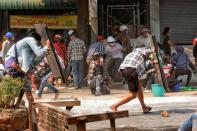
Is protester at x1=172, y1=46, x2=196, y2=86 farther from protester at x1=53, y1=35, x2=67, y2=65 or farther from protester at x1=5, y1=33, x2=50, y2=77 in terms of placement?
protester at x1=5, y1=33, x2=50, y2=77

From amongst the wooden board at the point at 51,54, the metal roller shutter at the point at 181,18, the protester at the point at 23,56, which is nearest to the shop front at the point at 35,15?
the metal roller shutter at the point at 181,18

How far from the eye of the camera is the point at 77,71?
59.9ft

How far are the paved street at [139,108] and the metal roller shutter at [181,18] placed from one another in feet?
17.9

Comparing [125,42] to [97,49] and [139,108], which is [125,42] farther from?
[139,108]

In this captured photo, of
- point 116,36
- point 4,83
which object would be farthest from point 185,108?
point 116,36

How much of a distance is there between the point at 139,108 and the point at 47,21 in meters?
9.66

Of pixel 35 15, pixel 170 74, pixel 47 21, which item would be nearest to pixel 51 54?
pixel 170 74

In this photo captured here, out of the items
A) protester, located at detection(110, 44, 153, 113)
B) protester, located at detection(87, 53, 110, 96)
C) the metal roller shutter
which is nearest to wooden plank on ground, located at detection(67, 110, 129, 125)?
protester, located at detection(110, 44, 153, 113)

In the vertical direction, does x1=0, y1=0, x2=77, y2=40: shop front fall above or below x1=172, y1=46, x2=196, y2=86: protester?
above

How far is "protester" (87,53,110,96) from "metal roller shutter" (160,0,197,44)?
6963mm

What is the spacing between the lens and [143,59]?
466 inches

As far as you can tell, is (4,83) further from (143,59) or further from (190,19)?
(190,19)

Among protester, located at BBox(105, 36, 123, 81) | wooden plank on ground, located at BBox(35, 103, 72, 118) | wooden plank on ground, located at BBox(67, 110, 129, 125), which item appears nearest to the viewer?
wooden plank on ground, located at BBox(67, 110, 129, 125)

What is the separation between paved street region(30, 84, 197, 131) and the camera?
34.7ft
